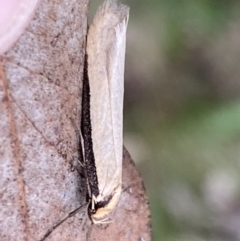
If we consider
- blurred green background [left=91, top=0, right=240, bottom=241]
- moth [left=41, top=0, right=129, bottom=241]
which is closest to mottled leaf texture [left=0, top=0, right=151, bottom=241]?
moth [left=41, top=0, right=129, bottom=241]

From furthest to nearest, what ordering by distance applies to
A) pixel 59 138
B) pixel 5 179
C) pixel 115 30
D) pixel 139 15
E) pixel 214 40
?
pixel 214 40 → pixel 139 15 → pixel 115 30 → pixel 59 138 → pixel 5 179

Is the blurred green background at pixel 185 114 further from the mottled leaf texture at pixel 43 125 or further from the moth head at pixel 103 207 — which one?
the mottled leaf texture at pixel 43 125

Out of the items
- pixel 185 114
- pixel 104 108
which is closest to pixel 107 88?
pixel 104 108

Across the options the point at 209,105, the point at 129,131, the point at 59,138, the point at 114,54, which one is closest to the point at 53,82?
the point at 59,138

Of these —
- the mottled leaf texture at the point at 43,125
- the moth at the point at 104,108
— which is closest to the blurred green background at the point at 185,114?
the moth at the point at 104,108

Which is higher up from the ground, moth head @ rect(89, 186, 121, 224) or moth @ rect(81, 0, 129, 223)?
moth @ rect(81, 0, 129, 223)

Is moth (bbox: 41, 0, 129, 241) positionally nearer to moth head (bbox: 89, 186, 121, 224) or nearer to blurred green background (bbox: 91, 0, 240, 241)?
moth head (bbox: 89, 186, 121, 224)

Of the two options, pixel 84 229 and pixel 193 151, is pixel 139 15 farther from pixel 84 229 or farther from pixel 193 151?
pixel 84 229
